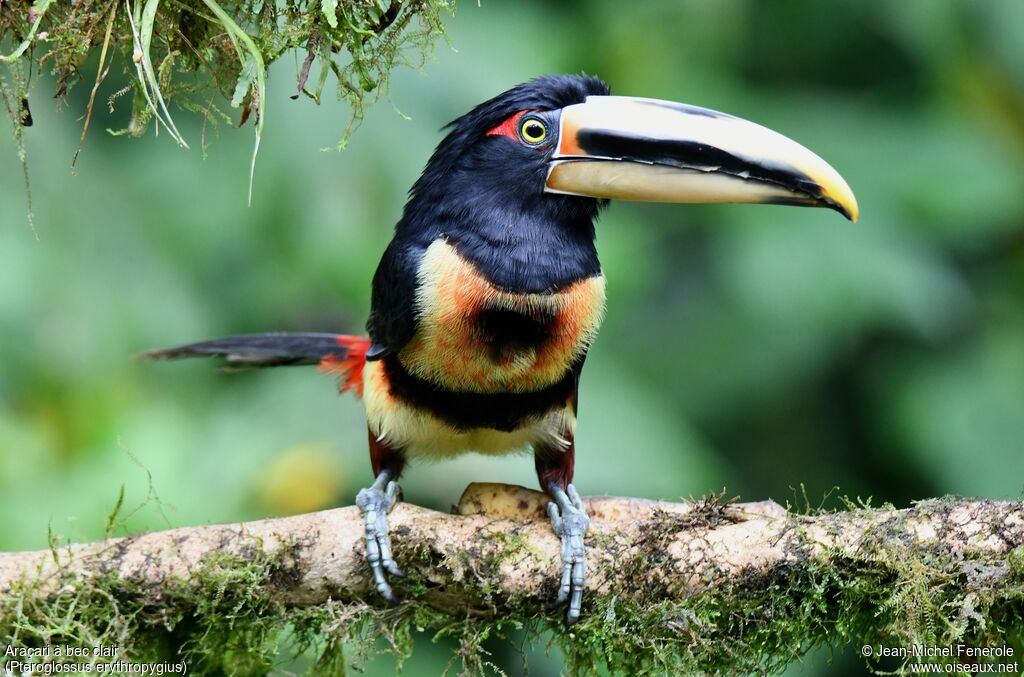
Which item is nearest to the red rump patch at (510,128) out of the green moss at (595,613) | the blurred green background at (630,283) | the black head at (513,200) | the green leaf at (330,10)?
the black head at (513,200)

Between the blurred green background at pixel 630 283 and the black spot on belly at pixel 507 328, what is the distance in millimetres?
877

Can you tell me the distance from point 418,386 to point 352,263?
4.77 ft

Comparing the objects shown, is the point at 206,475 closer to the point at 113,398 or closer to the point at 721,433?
the point at 113,398

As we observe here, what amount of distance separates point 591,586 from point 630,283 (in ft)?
7.21

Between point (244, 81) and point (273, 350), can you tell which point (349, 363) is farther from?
point (244, 81)

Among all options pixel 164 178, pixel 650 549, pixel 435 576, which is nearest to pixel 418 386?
pixel 435 576

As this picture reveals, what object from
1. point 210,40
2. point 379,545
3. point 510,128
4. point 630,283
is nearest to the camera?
point 210,40

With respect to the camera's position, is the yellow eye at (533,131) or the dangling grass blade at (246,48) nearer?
the dangling grass blade at (246,48)

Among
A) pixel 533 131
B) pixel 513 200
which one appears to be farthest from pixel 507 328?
pixel 533 131

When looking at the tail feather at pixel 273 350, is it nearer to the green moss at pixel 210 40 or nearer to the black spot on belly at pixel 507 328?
the black spot on belly at pixel 507 328

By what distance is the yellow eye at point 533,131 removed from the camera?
9.29 feet

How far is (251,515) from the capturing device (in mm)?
3844

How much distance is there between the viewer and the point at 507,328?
106 inches

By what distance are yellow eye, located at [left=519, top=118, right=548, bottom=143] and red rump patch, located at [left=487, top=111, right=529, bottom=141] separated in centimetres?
2
